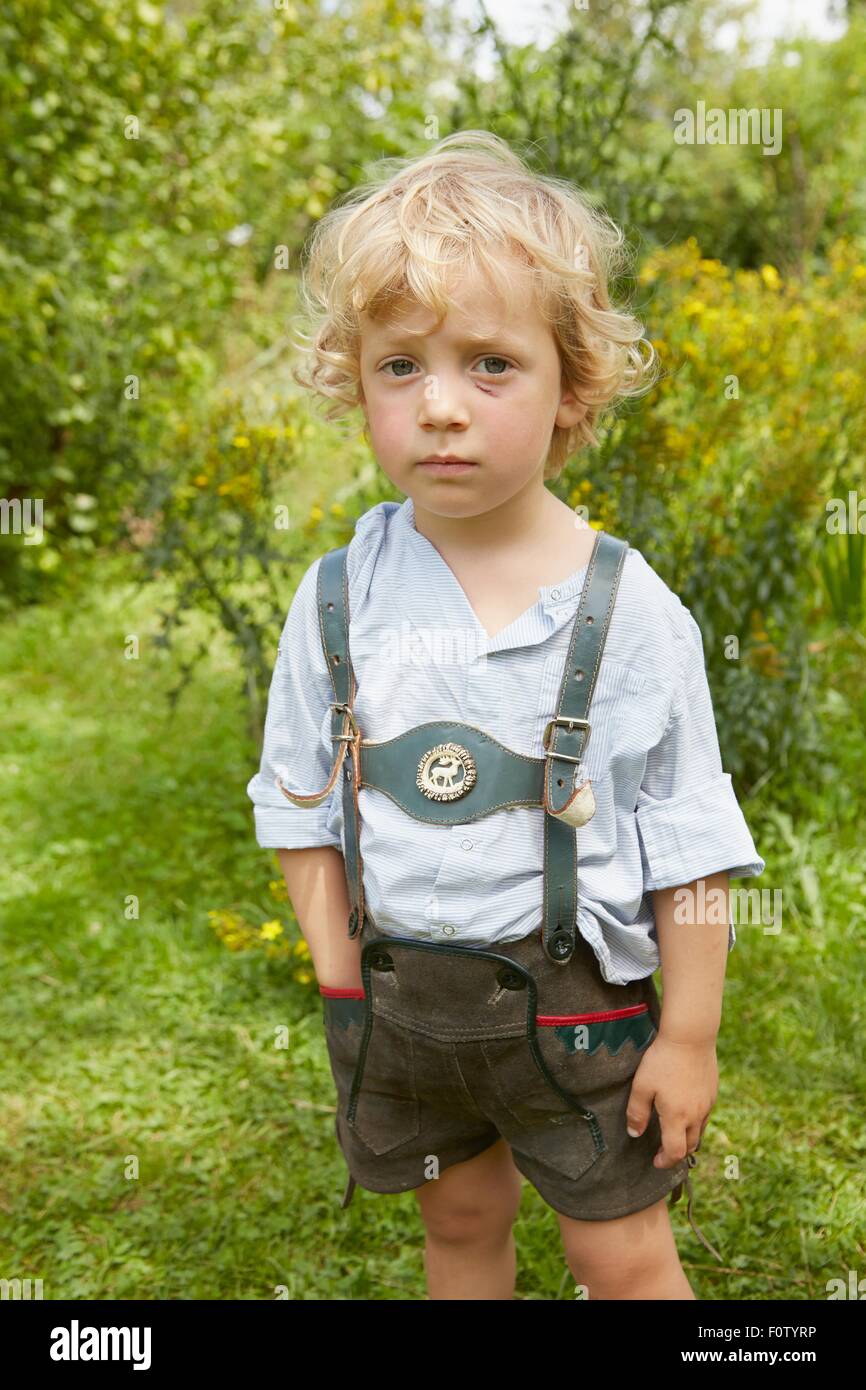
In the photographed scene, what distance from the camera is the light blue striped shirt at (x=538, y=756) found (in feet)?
4.59

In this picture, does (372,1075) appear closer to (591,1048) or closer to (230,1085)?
(591,1048)

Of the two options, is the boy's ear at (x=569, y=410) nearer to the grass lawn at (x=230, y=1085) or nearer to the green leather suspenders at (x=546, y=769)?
the green leather suspenders at (x=546, y=769)

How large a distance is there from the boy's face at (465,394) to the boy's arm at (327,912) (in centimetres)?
49

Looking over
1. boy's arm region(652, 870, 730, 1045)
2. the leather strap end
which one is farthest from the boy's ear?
boy's arm region(652, 870, 730, 1045)

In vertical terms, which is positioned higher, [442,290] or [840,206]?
[840,206]

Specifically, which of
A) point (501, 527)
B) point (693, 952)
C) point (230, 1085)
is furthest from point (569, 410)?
point (230, 1085)

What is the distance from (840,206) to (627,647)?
9.84m

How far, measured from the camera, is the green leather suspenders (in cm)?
136

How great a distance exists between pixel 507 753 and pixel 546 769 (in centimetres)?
5

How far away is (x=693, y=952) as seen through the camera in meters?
1.46

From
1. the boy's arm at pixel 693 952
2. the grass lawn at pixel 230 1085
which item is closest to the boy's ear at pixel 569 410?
the boy's arm at pixel 693 952
